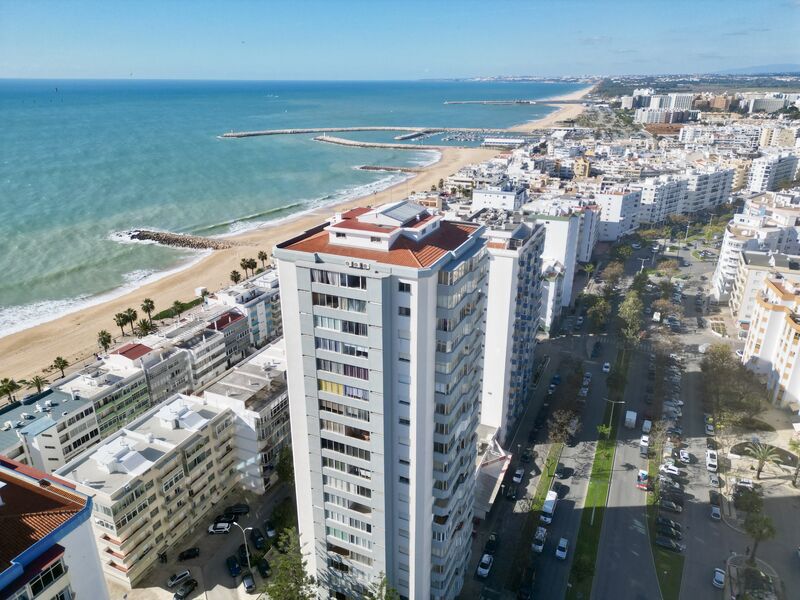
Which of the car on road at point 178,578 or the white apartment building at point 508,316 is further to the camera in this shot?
the white apartment building at point 508,316

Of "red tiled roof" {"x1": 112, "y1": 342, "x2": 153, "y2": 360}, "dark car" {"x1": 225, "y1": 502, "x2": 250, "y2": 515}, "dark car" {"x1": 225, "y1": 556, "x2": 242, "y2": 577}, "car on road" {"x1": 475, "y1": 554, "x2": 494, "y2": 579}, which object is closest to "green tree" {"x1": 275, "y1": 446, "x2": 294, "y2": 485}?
"dark car" {"x1": 225, "y1": 502, "x2": 250, "y2": 515}

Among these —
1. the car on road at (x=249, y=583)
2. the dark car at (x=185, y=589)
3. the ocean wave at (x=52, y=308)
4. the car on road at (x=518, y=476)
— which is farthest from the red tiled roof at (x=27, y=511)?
the ocean wave at (x=52, y=308)

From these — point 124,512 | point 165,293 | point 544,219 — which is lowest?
point 165,293

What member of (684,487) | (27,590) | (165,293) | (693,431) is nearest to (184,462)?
(27,590)

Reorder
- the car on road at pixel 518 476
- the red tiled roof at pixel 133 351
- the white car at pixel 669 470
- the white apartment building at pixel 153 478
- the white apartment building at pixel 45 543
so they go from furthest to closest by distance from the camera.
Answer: the red tiled roof at pixel 133 351
the white car at pixel 669 470
the car on road at pixel 518 476
the white apartment building at pixel 153 478
the white apartment building at pixel 45 543

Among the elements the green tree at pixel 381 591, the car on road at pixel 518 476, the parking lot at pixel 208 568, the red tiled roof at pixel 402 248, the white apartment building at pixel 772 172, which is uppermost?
the red tiled roof at pixel 402 248

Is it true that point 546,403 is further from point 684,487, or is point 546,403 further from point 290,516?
point 290,516

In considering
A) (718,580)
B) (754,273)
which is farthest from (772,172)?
(718,580)

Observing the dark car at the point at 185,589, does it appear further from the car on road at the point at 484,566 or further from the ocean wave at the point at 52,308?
the ocean wave at the point at 52,308
